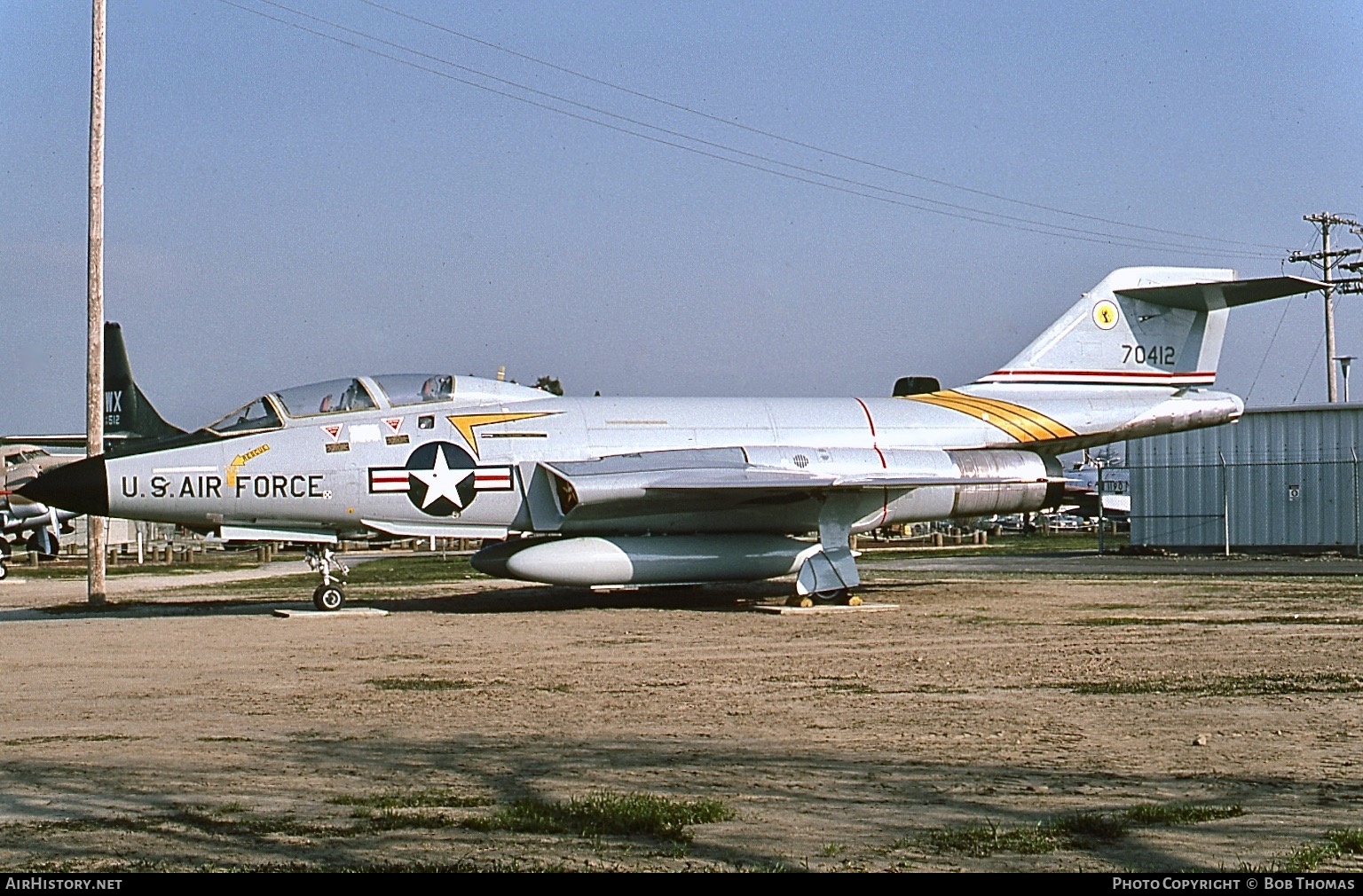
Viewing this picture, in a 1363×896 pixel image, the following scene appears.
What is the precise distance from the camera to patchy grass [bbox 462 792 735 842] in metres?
5.29

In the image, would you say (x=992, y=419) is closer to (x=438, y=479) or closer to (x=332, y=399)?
(x=438, y=479)

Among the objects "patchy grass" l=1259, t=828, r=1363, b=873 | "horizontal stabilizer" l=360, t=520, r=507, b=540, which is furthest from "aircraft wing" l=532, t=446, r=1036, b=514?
"patchy grass" l=1259, t=828, r=1363, b=873

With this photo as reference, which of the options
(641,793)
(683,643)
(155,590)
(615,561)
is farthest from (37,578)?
(641,793)

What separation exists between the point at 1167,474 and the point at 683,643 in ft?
78.8

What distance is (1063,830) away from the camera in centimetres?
517

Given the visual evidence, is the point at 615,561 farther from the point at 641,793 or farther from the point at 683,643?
the point at 641,793

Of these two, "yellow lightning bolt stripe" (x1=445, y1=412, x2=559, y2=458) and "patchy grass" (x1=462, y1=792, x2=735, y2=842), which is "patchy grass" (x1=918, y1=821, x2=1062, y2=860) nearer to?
"patchy grass" (x1=462, y1=792, x2=735, y2=842)

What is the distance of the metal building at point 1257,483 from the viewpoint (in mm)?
31047

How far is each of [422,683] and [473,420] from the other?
704 cm

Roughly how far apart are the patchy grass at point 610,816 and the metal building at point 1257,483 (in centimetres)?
2683

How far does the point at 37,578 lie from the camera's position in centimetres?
3009

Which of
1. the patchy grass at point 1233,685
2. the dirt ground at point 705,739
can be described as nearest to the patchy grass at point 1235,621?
the dirt ground at point 705,739

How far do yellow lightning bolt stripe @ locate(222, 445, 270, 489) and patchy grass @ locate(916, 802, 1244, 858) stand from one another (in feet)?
40.7

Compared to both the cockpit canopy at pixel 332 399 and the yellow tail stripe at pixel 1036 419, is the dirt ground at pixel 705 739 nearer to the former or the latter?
the cockpit canopy at pixel 332 399
